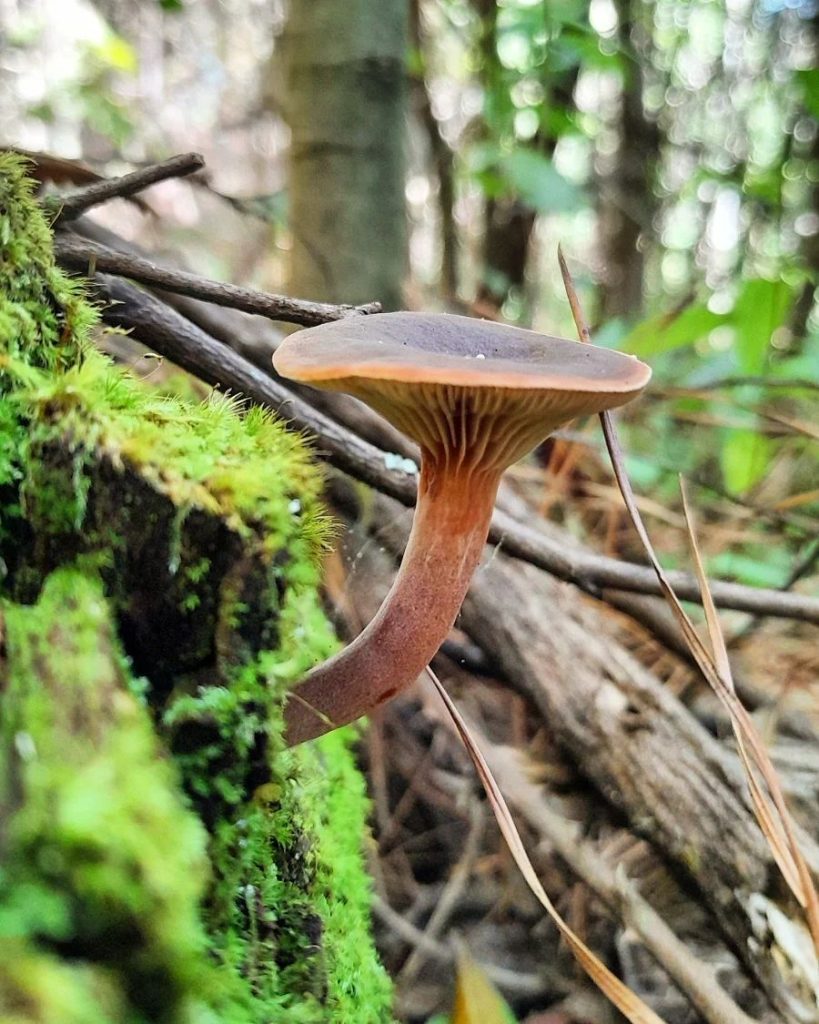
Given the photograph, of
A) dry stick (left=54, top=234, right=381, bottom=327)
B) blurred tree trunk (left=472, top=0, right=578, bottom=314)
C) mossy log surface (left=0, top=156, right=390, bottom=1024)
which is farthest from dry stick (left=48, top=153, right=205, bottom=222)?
blurred tree trunk (left=472, top=0, right=578, bottom=314)

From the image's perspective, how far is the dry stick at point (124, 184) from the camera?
1.07 metres

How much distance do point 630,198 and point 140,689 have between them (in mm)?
4645

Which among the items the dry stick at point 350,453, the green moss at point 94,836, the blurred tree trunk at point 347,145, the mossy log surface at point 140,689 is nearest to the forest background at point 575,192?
the blurred tree trunk at point 347,145

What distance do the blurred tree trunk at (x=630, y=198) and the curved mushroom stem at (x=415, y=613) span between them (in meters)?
3.61

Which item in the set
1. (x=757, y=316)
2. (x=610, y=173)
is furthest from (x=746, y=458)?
(x=610, y=173)

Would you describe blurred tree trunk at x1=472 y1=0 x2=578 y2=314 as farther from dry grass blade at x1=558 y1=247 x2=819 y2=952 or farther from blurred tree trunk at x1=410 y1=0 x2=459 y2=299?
dry grass blade at x1=558 y1=247 x2=819 y2=952

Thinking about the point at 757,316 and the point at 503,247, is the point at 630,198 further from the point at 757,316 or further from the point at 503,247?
the point at 757,316

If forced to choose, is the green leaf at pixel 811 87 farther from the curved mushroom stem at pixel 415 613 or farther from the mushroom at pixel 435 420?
the curved mushroom stem at pixel 415 613

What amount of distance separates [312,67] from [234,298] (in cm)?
145

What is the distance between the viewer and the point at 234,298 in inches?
40.6

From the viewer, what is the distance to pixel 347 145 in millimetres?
2166

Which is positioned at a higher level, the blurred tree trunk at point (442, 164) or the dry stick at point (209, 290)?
the blurred tree trunk at point (442, 164)

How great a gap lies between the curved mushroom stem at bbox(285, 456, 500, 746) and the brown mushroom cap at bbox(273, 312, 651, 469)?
5cm

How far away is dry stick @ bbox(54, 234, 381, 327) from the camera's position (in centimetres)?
103
